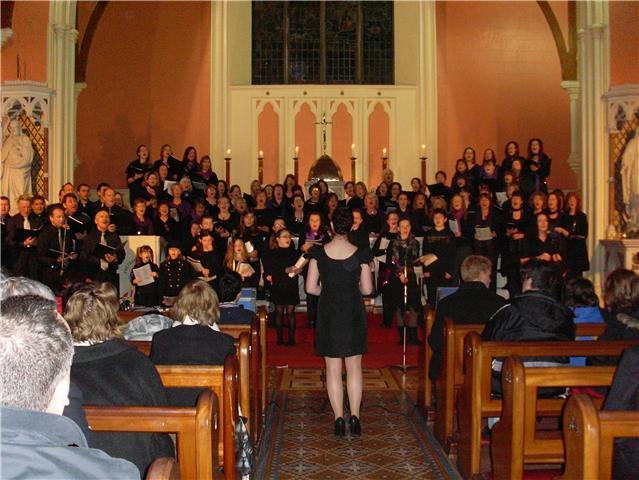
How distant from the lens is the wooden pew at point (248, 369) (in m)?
4.73

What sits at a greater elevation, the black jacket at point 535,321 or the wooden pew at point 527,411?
the black jacket at point 535,321

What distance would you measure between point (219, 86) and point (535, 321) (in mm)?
12574

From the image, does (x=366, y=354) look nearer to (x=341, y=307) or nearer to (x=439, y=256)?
(x=439, y=256)

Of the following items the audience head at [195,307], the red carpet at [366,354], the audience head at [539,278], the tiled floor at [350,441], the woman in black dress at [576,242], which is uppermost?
the woman in black dress at [576,242]

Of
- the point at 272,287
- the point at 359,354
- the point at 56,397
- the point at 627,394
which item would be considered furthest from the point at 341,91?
the point at 56,397

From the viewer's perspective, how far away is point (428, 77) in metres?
16.6

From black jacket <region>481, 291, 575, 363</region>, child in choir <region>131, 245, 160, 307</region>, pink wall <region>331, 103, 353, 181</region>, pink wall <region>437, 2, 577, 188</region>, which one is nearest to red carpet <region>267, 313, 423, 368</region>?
child in choir <region>131, 245, 160, 307</region>

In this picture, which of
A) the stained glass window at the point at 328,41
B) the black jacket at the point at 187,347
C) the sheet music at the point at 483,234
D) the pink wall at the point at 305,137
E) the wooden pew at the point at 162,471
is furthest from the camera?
the stained glass window at the point at 328,41

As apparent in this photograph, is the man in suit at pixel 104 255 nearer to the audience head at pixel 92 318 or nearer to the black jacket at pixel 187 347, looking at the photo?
the black jacket at pixel 187 347

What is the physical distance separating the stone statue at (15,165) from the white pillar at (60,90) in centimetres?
40

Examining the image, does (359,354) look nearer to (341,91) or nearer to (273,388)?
(273,388)

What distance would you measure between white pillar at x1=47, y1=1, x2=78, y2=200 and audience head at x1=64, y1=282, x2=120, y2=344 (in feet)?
27.4

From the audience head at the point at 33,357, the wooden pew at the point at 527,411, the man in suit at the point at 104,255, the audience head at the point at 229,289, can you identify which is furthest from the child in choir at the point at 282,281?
the audience head at the point at 33,357

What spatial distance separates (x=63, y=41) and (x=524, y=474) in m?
9.86
